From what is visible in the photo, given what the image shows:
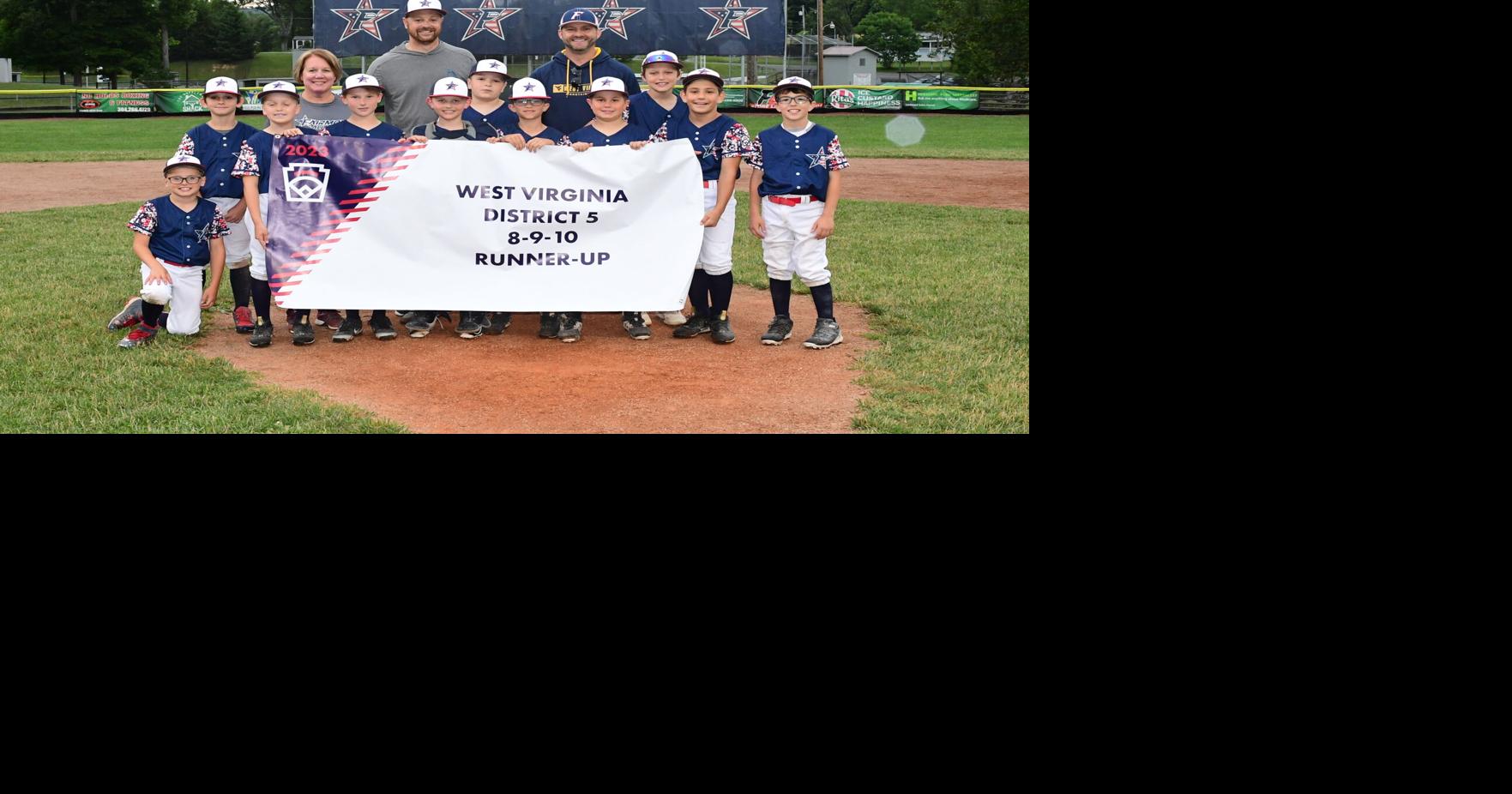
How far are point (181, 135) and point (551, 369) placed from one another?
2767cm

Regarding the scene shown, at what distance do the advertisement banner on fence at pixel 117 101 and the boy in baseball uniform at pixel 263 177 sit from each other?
35380mm

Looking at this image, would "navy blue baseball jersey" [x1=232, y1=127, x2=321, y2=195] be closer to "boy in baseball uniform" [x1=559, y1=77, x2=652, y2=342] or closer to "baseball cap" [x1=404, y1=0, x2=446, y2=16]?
"baseball cap" [x1=404, y1=0, x2=446, y2=16]

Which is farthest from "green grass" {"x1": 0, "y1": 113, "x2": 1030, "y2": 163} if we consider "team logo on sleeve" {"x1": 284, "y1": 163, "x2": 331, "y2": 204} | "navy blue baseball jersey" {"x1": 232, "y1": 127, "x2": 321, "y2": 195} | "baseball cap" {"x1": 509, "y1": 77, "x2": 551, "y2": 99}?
"navy blue baseball jersey" {"x1": 232, "y1": 127, "x2": 321, "y2": 195}

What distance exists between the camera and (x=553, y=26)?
25.3 metres

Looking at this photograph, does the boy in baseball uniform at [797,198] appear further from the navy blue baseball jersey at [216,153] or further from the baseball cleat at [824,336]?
the navy blue baseball jersey at [216,153]

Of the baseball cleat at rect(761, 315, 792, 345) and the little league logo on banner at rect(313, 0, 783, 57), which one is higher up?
the little league logo on banner at rect(313, 0, 783, 57)

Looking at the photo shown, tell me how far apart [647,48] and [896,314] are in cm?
1866

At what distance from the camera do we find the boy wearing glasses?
7.47m

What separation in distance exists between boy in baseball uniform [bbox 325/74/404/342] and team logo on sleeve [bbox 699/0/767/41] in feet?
66.7

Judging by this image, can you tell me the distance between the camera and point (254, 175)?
742 cm

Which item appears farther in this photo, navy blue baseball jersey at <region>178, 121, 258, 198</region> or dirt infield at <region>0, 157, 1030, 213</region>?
dirt infield at <region>0, 157, 1030, 213</region>

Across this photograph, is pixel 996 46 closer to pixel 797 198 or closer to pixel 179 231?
pixel 797 198

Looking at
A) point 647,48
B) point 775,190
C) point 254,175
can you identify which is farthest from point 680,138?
point 647,48

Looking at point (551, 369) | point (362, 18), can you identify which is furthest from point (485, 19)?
point (551, 369)
